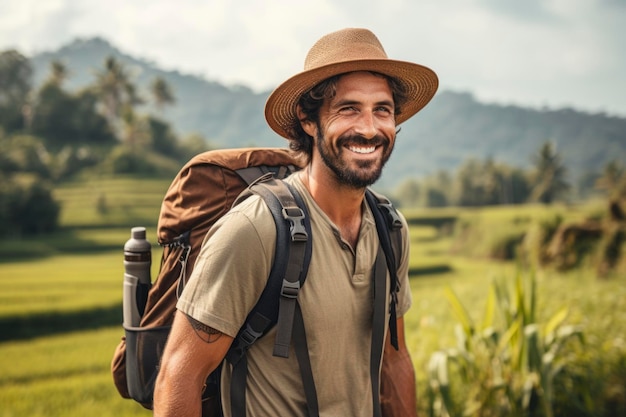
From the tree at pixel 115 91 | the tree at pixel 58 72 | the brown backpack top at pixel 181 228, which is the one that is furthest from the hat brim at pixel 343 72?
the tree at pixel 58 72

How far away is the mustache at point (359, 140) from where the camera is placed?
169cm

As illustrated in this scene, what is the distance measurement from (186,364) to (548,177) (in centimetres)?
5292

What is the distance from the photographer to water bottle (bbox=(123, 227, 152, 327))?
5.85 ft

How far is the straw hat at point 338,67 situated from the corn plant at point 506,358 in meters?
2.17

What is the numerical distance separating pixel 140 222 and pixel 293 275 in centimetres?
2810

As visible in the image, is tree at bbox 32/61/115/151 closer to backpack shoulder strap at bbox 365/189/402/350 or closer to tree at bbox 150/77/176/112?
tree at bbox 150/77/176/112

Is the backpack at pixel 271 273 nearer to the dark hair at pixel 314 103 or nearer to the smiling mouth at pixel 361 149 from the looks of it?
the dark hair at pixel 314 103

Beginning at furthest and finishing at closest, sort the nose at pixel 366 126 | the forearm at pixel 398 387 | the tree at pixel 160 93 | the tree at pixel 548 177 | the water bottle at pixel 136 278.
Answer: the tree at pixel 160 93, the tree at pixel 548 177, the forearm at pixel 398 387, the water bottle at pixel 136 278, the nose at pixel 366 126

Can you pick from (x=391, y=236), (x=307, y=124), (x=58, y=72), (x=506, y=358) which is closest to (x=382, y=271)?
(x=391, y=236)

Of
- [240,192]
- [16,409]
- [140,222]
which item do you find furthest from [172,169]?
[240,192]

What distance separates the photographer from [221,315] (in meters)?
1.45

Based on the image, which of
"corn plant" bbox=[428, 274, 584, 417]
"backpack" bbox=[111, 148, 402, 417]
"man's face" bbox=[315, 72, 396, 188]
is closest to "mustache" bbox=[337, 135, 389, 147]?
"man's face" bbox=[315, 72, 396, 188]

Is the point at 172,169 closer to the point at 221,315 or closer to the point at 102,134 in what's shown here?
the point at 102,134

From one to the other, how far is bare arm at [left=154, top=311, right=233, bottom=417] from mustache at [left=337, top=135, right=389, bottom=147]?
647mm
